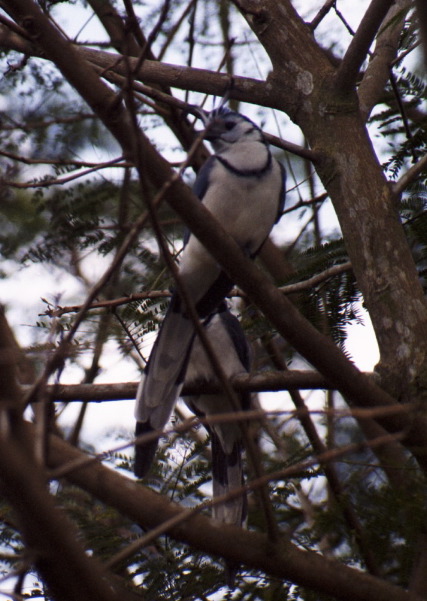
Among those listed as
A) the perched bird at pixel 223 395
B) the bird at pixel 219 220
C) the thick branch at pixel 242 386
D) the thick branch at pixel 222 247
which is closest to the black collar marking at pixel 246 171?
the bird at pixel 219 220

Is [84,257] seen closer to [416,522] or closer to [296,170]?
[296,170]

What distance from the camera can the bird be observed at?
344cm

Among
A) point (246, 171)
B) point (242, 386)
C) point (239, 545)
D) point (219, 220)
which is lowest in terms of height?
point (239, 545)

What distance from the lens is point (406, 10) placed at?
3.17 meters

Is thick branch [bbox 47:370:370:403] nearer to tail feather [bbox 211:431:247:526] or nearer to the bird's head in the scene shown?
tail feather [bbox 211:431:247:526]

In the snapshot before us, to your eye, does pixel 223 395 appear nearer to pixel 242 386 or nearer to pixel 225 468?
pixel 225 468

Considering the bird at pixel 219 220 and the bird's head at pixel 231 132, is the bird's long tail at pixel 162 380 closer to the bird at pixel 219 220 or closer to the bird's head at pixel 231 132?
the bird at pixel 219 220

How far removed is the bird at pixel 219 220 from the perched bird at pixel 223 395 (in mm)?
402

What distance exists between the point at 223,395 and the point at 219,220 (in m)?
1.27

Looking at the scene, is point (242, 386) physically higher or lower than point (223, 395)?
lower

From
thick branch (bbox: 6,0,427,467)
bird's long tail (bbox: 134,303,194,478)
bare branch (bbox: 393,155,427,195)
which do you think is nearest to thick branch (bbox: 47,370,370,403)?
bird's long tail (bbox: 134,303,194,478)

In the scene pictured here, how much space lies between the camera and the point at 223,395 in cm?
465

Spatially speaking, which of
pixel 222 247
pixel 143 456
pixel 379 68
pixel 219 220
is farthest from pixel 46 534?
pixel 379 68

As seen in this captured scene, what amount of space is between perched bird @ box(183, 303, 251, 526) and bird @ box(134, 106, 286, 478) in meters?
0.40
